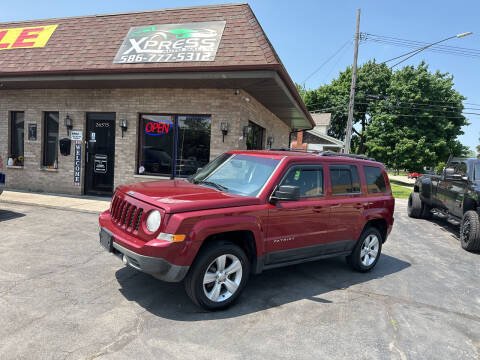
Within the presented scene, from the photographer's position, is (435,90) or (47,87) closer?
(47,87)

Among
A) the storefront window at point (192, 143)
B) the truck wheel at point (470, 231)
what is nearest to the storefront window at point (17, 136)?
the storefront window at point (192, 143)

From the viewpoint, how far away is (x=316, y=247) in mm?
4309

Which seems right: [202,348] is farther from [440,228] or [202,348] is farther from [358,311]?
[440,228]

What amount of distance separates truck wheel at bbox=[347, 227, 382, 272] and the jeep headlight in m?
3.18

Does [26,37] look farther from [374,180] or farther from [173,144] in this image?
[374,180]

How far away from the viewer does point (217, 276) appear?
135 inches

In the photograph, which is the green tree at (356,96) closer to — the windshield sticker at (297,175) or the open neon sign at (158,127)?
the open neon sign at (158,127)

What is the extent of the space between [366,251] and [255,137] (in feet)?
24.4

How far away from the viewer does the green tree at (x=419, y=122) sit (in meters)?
30.5

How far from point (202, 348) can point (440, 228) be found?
9155 millimetres

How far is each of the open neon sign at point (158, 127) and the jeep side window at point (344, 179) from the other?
6494 millimetres

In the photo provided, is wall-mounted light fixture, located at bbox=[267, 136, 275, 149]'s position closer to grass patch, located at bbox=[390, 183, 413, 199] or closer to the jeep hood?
grass patch, located at bbox=[390, 183, 413, 199]

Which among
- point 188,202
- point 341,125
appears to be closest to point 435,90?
point 341,125

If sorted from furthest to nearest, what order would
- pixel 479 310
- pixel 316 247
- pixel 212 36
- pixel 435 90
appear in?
pixel 435 90 → pixel 212 36 → pixel 316 247 → pixel 479 310
